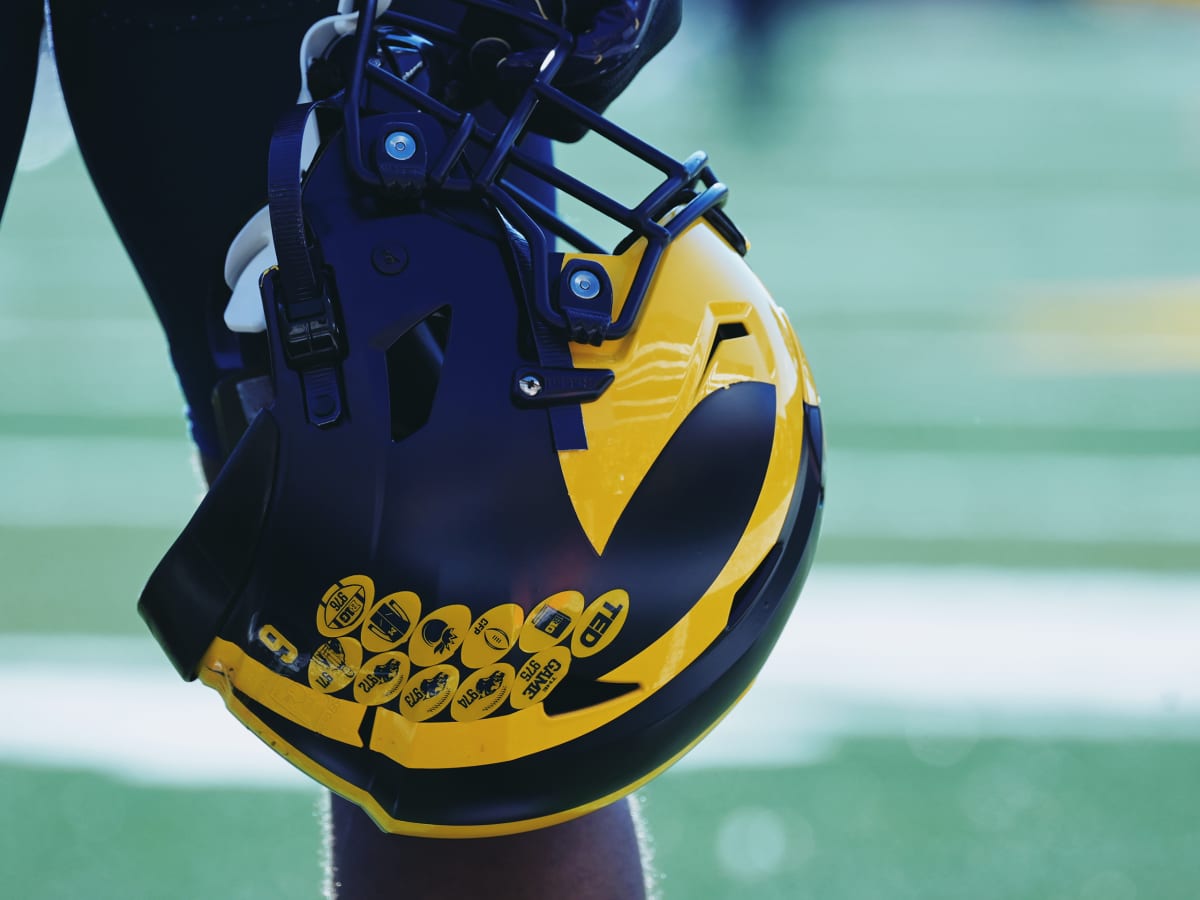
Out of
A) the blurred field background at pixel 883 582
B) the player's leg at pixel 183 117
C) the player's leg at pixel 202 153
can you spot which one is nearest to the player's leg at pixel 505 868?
the player's leg at pixel 202 153

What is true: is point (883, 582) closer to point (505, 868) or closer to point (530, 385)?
point (505, 868)

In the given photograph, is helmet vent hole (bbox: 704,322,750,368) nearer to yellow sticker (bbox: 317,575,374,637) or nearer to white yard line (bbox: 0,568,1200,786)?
yellow sticker (bbox: 317,575,374,637)

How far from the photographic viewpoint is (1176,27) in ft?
29.1

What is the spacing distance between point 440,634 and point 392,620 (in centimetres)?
4

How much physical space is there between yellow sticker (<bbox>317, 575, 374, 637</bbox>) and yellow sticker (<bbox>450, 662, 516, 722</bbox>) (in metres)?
0.10

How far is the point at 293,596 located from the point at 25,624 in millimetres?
1681

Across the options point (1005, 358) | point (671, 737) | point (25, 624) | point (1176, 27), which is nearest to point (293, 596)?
point (671, 737)

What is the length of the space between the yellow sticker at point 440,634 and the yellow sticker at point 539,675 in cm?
6

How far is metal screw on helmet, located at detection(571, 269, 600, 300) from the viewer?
3.47 ft

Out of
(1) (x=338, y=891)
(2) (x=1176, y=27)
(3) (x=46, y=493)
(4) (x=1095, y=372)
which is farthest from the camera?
(2) (x=1176, y=27)

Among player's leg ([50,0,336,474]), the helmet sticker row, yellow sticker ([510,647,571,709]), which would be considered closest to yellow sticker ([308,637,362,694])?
the helmet sticker row

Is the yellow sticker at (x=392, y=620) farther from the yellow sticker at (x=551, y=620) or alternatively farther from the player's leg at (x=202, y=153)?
the player's leg at (x=202, y=153)

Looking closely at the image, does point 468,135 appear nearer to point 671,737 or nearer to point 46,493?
point 671,737

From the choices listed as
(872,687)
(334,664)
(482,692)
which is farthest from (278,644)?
(872,687)
